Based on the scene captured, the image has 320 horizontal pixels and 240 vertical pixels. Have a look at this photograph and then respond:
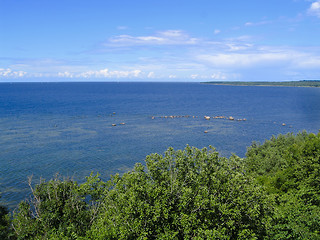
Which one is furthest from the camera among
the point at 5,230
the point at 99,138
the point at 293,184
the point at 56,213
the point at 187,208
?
the point at 99,138

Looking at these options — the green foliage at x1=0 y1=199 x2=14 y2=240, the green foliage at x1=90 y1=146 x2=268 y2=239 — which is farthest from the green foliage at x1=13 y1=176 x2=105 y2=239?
→ the green foliage at x1=90 y1=146 x2=268 y2=239

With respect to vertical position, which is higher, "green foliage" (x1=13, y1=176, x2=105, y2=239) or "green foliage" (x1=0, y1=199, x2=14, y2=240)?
"green foliage" (x1=13, y1=176, x2=105, y2=239)

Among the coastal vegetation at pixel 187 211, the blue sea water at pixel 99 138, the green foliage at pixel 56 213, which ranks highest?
the coastal vegetation at pixel 187 211

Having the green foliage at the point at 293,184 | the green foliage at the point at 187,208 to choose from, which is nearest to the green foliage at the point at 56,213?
the green foliage at the point at 187,208

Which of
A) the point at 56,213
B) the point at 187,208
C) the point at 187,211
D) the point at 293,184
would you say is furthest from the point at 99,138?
the point at 187,211

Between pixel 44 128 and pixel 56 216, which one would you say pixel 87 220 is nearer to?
pixel 56 216

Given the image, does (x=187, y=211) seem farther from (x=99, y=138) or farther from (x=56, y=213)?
(x=99, y=138)

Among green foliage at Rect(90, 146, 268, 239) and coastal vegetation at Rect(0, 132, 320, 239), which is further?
coastal vegetation at Rect(0, 132, 320, 239)

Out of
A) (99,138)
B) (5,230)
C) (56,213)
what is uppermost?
(56,213)

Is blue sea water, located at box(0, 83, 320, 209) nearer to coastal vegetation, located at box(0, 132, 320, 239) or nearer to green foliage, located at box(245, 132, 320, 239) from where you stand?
green foliage, located at box(245, 132, 320, 239)

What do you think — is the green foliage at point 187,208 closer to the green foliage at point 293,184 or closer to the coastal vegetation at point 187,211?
the coastal vegetation at point 187,211

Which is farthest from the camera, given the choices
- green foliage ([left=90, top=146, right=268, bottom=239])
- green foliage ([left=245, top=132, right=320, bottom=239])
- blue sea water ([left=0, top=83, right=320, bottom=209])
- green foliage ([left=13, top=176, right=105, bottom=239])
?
blue sea water ([left=0, top=83, right=320, bottom=209])

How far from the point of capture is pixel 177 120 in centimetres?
11006

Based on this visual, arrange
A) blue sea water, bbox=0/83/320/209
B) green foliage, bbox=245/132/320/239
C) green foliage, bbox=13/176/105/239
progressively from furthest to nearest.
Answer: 1. blue sea water, bbox=0/83/320/209
2. green foliage, bbox=13/176/105/239
3. green foliage, bbox=245/132/320/239
